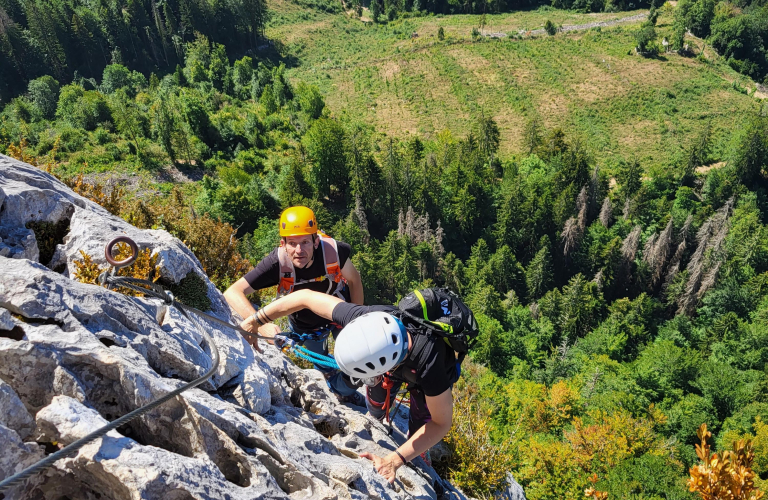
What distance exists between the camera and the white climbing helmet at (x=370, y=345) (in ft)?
14.9

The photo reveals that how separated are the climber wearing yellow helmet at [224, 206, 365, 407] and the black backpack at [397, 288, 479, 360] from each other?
5.88 ft

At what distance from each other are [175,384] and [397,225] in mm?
54154

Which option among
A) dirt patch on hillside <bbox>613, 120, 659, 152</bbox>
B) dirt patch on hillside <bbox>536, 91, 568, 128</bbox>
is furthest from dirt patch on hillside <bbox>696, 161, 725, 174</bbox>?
dirt patch on hillside <bbox>536, 91, 568, 128</bbox>

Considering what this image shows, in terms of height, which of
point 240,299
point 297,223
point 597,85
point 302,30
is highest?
point 297,223

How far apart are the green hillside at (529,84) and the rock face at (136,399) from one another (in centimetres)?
7640

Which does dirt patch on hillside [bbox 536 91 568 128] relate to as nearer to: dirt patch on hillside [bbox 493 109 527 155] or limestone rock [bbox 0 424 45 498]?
dirt patch on hillside [bbox 493 109 527 155]

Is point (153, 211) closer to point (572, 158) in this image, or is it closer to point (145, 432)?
point (145, 432)

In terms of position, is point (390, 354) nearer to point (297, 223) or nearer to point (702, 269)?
point (297, 223)

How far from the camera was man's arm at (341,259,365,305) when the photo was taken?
22.3ft

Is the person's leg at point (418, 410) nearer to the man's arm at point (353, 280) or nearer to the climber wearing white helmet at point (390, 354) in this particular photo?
the climber wearing white helmet at point (390, 354)

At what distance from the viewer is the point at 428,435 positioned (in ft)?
18.1

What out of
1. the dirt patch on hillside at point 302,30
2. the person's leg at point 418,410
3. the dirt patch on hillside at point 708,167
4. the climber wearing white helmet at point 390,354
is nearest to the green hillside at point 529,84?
the dirt patch on hillside at point 302,30

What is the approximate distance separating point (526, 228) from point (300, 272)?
57728mm

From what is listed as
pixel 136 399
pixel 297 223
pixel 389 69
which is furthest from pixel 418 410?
pixel 389 69
